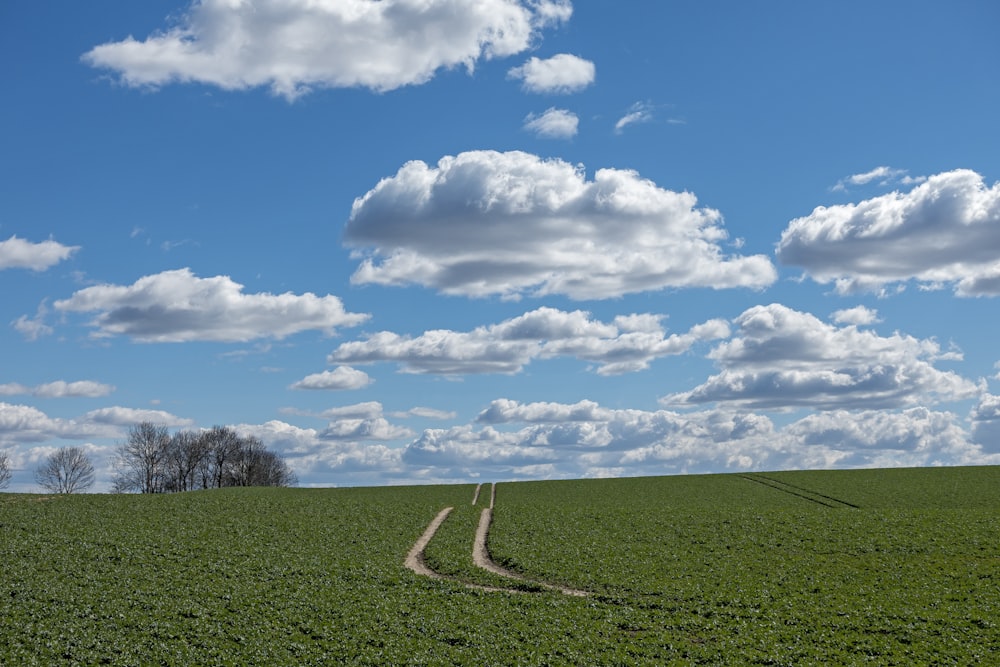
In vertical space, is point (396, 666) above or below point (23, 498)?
below

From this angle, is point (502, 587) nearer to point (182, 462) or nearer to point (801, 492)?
point (801, 492)

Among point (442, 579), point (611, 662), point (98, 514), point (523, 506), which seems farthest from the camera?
point (523, 506)

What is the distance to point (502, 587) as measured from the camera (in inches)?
1715

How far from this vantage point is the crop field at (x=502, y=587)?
33.8 meters

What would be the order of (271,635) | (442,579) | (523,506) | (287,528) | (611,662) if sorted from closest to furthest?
(611,662), (271,635), (442,579), (287,528), (523,506)

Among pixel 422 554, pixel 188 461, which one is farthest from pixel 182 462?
pixel 422 554

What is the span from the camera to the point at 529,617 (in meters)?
37.6

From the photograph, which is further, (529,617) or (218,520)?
(218,520)

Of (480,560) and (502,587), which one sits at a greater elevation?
(480,560)

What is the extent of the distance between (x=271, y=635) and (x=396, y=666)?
674cm

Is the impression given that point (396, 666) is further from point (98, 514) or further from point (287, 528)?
point (98, 514)

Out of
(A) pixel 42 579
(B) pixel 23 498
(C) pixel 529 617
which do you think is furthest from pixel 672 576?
(B) pixel 23 498

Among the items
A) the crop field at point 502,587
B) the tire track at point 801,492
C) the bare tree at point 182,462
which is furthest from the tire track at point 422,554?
the bare tree at point 182,462

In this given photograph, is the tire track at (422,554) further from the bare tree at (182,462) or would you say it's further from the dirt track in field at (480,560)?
the bare tree at (182,462)
